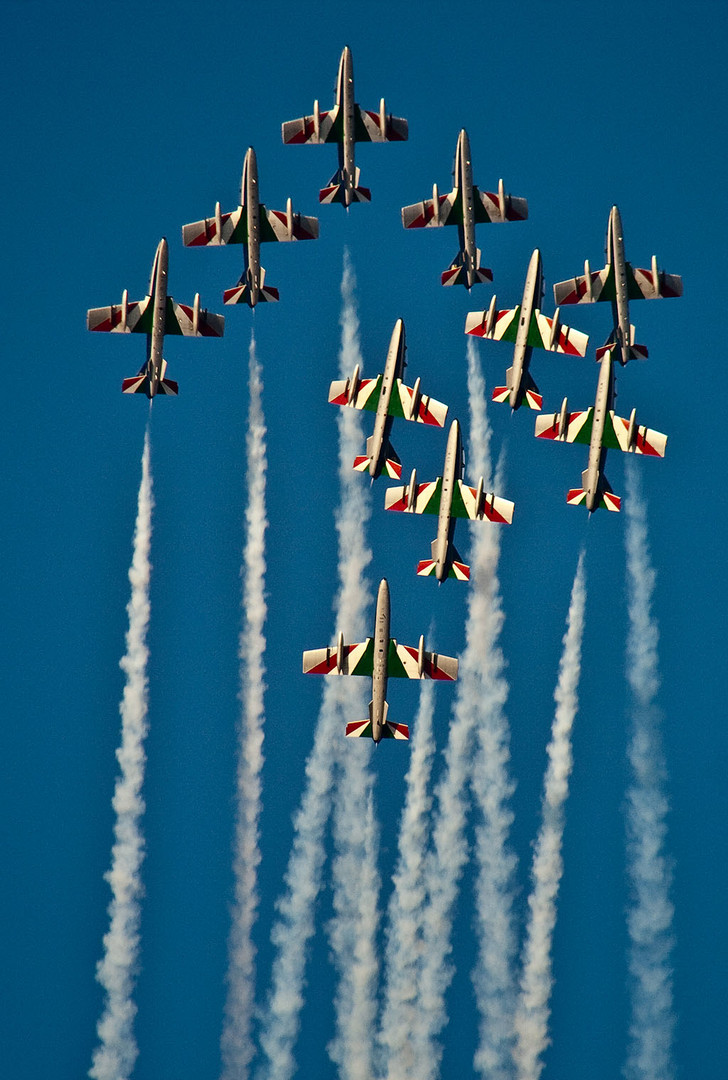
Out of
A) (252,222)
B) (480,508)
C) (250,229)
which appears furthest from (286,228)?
(480,508)

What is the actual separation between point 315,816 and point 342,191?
22.9m

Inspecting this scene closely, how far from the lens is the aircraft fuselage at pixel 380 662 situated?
5081 cm

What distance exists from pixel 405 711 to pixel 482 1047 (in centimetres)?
1270

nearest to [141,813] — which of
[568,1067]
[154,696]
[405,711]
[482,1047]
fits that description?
[154,696]

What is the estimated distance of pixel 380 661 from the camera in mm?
51156

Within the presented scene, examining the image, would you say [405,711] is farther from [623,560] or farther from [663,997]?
[663,997]

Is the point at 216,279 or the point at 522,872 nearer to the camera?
the point at 522,872

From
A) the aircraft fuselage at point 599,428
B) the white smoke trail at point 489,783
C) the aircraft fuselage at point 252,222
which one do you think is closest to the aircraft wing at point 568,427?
the aircraft fuselage at point 599,428

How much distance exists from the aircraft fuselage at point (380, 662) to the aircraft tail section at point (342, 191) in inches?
548

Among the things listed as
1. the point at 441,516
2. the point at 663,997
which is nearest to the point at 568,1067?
the point at 663,997

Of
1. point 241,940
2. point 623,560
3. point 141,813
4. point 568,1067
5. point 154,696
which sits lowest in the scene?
point 568,1067

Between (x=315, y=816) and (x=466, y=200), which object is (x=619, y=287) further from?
(x=315, y=816)

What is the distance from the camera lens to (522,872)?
54.3 metres

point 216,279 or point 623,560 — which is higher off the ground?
point 216,279
